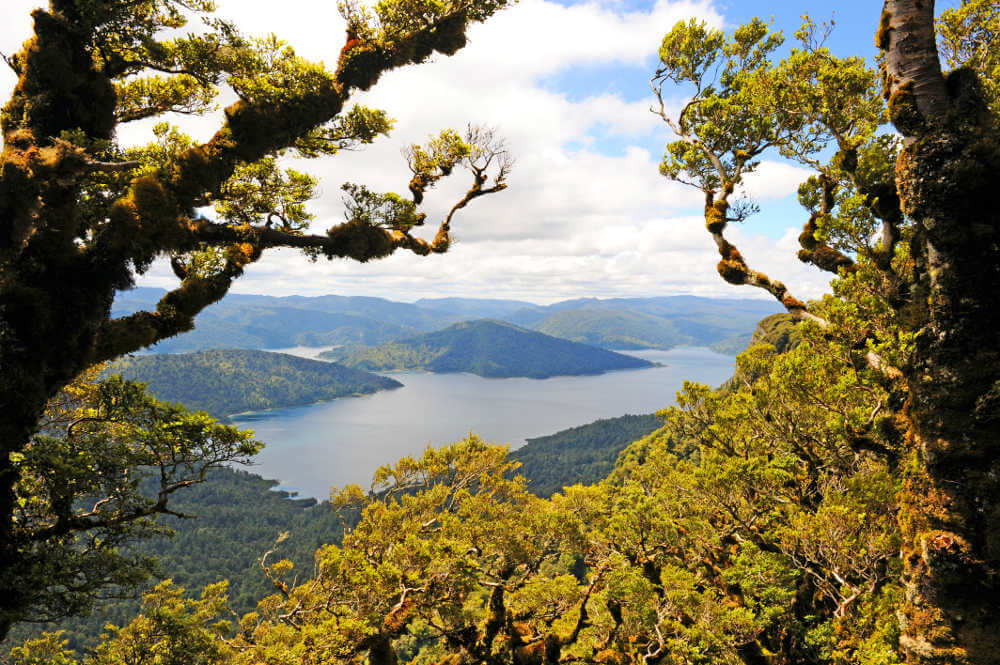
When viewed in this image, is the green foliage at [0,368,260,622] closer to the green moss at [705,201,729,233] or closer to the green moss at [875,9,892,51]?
the green moss at [875,9,892,51]

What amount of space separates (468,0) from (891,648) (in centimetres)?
1365

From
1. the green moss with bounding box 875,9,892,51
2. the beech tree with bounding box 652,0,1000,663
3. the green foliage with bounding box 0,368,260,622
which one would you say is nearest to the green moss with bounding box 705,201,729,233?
the beech tree with bounding box 652,0,1000,663

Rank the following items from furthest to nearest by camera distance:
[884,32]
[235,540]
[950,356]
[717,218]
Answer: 1. [235,540]
2. [717,218]
3. [884,32]
4. [950,356]

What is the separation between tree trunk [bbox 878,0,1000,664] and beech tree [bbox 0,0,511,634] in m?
8.17

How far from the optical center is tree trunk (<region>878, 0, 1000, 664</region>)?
4.22 metres

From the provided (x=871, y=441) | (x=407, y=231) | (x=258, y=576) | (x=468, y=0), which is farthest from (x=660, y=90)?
(x=258, y=576)

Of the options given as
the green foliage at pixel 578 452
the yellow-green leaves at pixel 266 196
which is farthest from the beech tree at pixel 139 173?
the green foliage at pixel 578 452

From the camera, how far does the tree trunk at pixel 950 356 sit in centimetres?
422

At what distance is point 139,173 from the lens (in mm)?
6879

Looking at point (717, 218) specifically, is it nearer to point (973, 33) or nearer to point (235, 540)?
point (973, 33)

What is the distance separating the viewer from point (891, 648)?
5414 mm

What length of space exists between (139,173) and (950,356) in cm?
1204

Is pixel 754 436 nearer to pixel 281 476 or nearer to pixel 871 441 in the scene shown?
pixel 871 441

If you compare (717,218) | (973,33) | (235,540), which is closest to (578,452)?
(235,540)
